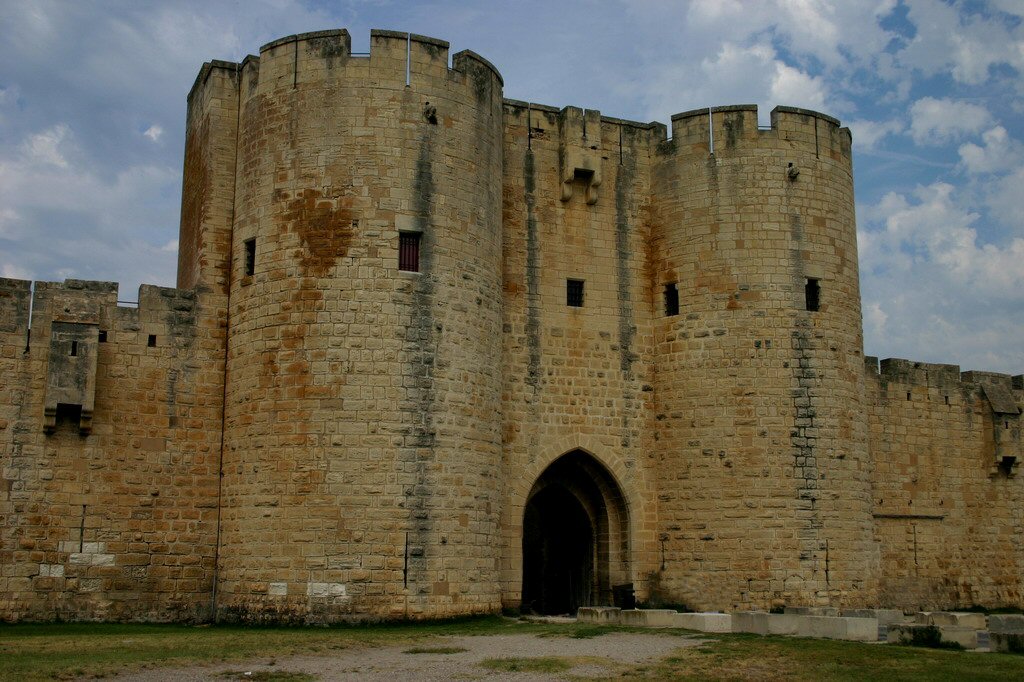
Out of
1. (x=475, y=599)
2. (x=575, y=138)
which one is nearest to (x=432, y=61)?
(x=575, y=138)

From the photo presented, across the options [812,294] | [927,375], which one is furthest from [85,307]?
[927,375]

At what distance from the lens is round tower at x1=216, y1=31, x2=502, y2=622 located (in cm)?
1727

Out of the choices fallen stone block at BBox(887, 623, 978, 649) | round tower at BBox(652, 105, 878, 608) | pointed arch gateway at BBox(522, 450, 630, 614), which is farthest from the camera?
pointed arch gateway at BBox(522, 450, 630, 614)

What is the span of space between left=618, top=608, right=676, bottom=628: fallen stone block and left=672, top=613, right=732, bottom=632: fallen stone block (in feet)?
0.61

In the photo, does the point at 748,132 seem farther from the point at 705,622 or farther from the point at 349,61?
the point at 705,622

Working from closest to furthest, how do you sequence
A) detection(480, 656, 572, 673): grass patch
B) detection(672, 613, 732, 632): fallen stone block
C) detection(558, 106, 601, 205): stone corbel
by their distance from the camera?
detection(480, 656, 572, 673): grass patch < detection(672, 613, 732, 632): fallen stone block < detection(558, 106, 601, 205): stone corbel

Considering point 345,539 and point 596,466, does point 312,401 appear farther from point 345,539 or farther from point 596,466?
point 596,466

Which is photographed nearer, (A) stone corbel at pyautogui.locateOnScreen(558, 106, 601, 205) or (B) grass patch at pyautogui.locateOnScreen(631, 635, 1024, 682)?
(B) grass patch at pyautogui.locateOnScreen(631, 635, 1024, 682)

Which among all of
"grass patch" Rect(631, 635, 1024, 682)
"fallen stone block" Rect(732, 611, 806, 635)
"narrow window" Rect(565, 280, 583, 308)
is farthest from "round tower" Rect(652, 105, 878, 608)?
"grass patch" Rect(631, 635, 1024, 682)

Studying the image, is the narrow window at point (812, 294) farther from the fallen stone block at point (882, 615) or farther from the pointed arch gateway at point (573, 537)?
the fallen stone block at point (882, 615)

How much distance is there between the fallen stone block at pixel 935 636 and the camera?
1420 centimetres

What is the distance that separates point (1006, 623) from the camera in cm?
1652

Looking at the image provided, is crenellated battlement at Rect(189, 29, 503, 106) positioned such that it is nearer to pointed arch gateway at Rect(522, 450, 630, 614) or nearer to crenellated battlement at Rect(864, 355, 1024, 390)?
pointed arch gateway at Rect(522, 450, 630, 614)

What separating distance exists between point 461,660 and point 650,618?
492 centimetres
